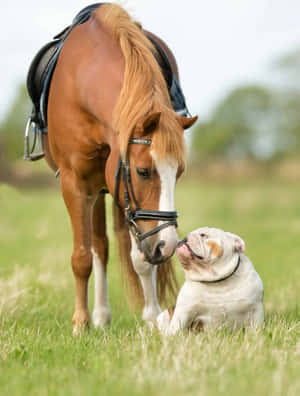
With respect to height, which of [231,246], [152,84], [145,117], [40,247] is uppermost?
[152,84]

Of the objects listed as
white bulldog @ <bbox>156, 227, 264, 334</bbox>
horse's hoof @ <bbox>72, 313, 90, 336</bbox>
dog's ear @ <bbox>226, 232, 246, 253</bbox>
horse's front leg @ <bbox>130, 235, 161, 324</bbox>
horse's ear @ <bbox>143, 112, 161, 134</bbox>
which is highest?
horse's ear @ <bbox>143, 112, 161, 134</bbox>

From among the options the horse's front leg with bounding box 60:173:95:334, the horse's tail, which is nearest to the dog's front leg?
the horse's front leg with bounding box 60:173:95:334

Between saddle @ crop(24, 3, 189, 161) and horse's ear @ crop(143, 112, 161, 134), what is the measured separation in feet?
3.81

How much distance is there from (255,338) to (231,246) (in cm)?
69

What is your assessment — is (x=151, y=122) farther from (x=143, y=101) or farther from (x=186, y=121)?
(x=186, y=121)

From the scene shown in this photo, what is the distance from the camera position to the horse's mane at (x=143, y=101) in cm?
378

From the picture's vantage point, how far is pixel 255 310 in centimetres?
379

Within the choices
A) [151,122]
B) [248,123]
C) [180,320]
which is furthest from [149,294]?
[248,123]

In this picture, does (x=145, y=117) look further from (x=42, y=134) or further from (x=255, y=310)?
(x=42, y=134)

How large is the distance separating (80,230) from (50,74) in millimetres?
1408

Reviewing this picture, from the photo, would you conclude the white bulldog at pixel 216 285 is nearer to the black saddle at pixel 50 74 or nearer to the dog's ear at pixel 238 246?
the dog's ear at pixel 238 246

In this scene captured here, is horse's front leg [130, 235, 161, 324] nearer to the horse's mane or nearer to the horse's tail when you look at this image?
the horse's tail

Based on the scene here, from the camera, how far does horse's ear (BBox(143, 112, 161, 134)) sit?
372cm

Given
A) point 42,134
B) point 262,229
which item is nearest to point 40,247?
point 262,229
